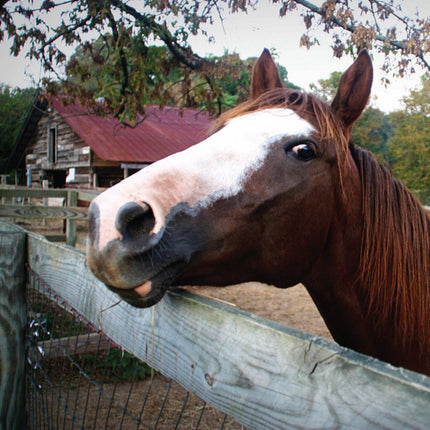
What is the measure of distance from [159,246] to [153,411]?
116 inches

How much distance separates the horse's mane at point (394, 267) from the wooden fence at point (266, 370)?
45.9 inches

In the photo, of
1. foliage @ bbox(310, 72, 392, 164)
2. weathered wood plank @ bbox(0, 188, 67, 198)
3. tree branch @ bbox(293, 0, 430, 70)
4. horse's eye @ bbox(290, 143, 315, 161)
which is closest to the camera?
horse's eye @ bbox(290, 143, 315, 161)

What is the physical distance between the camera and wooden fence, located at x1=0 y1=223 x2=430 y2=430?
0.65 m

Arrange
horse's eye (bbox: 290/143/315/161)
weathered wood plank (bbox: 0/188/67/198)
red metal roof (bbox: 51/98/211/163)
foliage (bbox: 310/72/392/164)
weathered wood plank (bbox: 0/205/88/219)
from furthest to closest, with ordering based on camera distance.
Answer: foliage (bbox: 310/72/392/164), red metal roof (bbox: 51/98/211/163), weathered wood plank (bbox: 0/188/67/198), weathered wood plank (bbox: 0/205/88/219), horse's eye (bbox: 290/143/315/161)

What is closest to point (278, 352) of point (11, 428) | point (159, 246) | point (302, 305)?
point (159, 246)

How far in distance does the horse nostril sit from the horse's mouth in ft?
0.51

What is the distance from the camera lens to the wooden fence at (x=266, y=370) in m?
0.65

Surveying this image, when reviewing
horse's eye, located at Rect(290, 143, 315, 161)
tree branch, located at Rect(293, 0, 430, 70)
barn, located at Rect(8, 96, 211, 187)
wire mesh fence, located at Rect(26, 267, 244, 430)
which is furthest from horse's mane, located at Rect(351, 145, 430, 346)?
barn, located at Rect(8, 96, 211, 187)

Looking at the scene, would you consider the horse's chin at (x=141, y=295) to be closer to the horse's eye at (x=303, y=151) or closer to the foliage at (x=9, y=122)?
the horse's eye at (x=303, y=151)

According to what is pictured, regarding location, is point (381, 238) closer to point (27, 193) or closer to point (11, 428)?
point (11, 428)

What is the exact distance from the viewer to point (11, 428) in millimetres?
1906

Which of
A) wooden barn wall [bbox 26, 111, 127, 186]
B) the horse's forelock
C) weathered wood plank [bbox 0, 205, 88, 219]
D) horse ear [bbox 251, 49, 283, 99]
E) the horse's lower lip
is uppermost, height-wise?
wooden barn wall [bbox 26, 111, 127, 186]

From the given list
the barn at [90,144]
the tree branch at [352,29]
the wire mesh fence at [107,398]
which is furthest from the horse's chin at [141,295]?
the barn at [90,144]

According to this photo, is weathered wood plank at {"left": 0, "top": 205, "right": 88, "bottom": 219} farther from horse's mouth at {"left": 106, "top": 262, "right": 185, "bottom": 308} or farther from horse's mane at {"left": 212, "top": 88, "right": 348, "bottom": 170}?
horse's mouth at {"left": 106, "top": 262, "right": 185, "bottom": 308}
